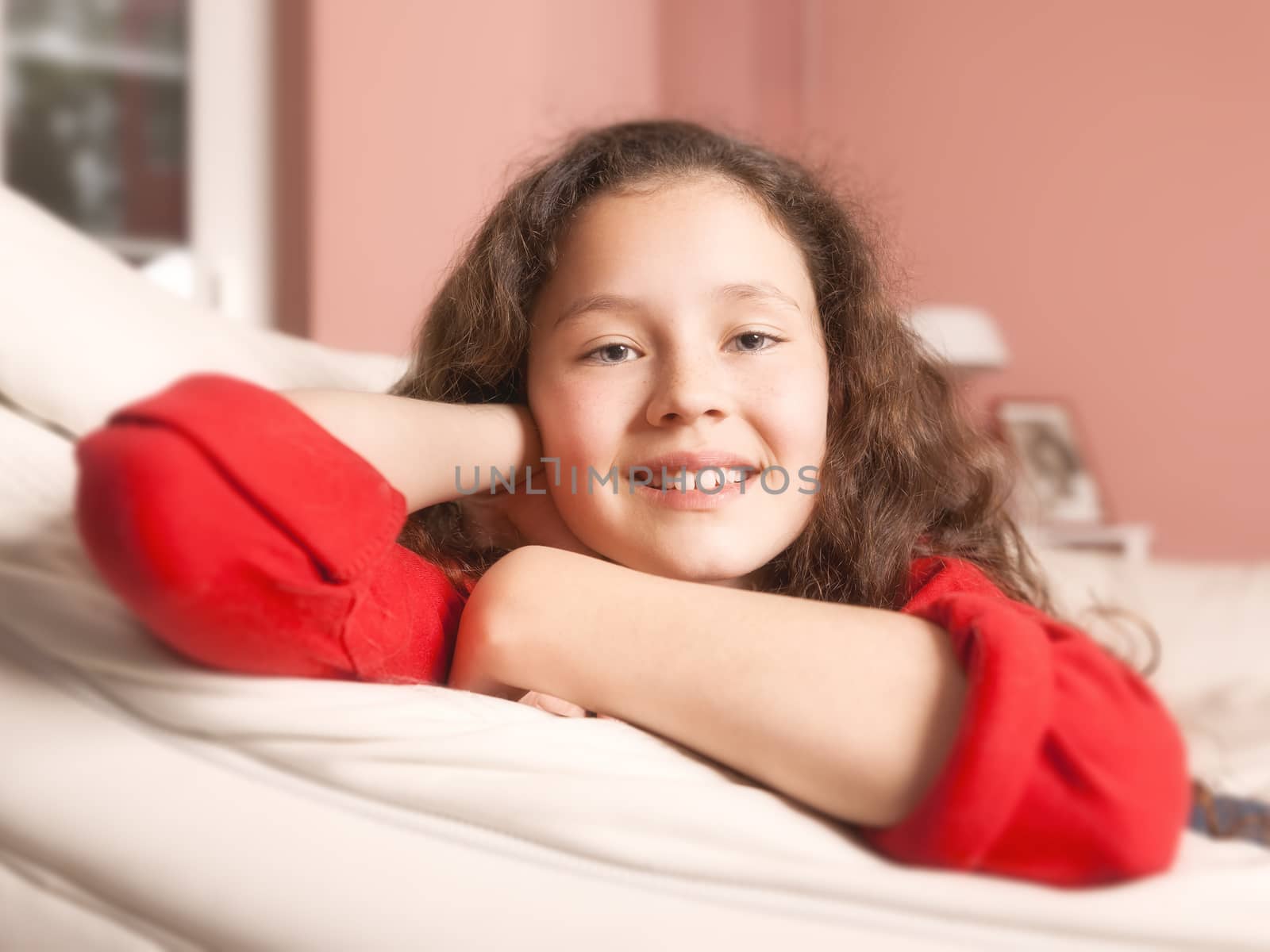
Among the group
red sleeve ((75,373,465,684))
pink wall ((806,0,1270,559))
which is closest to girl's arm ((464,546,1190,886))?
red sleeve ((75,373,465,684))

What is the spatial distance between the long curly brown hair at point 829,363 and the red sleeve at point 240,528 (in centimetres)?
29

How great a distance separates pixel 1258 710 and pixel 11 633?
3.96ft

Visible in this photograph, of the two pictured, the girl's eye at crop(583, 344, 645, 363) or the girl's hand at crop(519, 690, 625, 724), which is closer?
the girl's hand at crop(519, 690, 625, 724)

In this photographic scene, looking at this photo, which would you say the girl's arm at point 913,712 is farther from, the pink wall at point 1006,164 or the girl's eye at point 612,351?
the pink wall at point 1006,164

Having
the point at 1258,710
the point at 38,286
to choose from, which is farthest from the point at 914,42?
the point at 38,286

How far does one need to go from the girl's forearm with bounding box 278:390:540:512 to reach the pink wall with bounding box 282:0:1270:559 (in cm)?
148

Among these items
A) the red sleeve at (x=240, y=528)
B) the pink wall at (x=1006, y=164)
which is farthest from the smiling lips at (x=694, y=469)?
the pink wall at (x=1006, y=164)

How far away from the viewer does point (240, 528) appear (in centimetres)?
40

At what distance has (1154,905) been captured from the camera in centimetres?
40

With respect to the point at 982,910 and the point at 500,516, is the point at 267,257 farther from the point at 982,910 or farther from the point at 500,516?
the point at 982,910

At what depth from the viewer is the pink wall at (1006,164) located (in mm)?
2176

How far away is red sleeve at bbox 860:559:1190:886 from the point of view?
394 mm

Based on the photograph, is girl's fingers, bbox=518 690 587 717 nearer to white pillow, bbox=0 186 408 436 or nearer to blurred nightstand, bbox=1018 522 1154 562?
white pillow, bbox=0 186 408 436

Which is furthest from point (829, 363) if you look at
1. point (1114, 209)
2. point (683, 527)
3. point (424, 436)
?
point (1114, 209)
